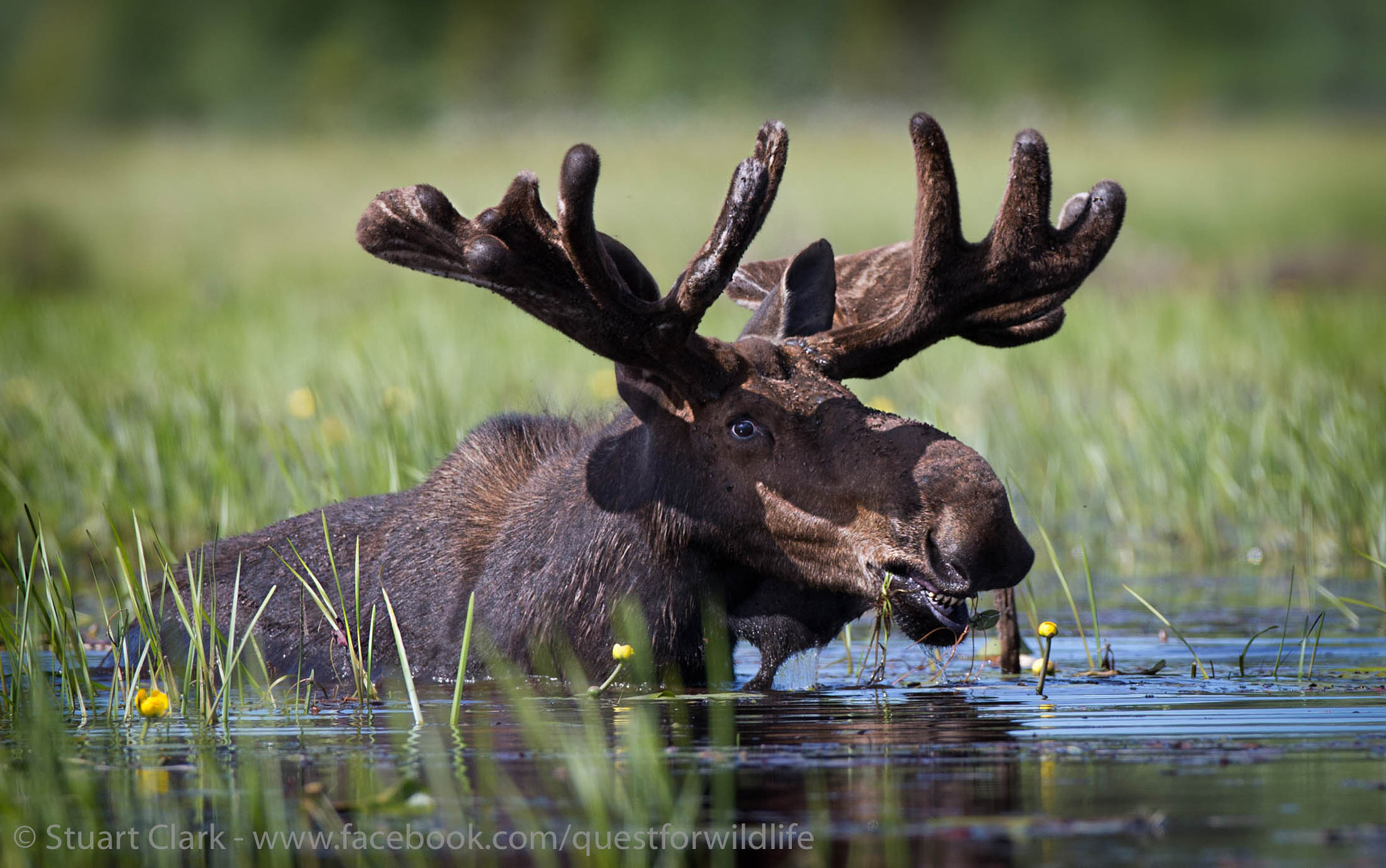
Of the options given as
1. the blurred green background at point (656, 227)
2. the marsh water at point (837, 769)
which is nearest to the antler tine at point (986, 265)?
the marsh water at point (837, 769)

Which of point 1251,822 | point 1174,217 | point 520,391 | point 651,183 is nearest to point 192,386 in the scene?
point 520,391

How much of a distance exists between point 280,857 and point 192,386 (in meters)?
6.45

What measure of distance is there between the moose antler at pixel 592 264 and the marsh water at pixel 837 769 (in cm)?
96

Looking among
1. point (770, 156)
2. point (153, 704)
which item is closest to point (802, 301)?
point (770, 156)

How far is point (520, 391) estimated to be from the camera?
11.3m

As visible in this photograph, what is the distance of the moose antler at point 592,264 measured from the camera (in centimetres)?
485

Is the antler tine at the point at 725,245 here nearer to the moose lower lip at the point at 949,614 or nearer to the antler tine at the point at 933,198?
the antler tine at the point at 933,198

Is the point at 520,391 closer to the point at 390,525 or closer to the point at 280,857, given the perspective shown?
the point at 390,525

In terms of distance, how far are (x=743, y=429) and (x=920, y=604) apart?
71cm

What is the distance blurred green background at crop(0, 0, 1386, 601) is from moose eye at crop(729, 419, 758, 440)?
125 cm

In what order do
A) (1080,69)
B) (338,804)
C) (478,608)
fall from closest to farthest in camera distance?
(338,804) < (478,608) < (1080,69)

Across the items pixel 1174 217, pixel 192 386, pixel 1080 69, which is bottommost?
pixel 192 386

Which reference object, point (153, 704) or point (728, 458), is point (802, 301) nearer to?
point (728, 458)

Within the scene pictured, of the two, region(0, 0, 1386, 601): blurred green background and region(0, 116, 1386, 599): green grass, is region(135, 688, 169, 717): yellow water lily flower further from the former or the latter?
region(0, 0, 1386, 601): blurred green background
